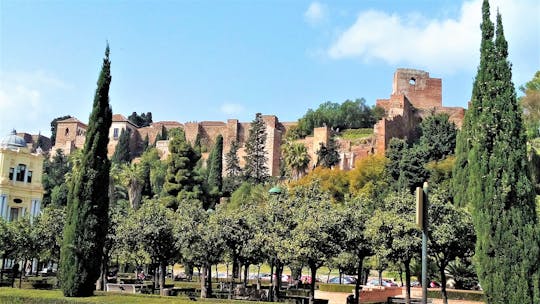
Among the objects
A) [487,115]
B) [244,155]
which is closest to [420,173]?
[487,115]

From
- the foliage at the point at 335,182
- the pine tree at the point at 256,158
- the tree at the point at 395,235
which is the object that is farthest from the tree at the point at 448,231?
the pine tree at the point at 256,158

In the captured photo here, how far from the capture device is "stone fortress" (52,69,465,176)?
266 ft

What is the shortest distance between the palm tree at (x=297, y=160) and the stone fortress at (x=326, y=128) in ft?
16.5

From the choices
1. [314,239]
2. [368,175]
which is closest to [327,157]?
[368,175]

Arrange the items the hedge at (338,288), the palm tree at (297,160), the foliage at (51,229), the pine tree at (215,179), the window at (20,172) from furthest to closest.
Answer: the palm tree at (297,160)
the pine tree at (215,179)
the window at (20,172)
the hedge at (338,288)
the foliage at (51,229)

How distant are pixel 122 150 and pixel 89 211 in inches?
3554

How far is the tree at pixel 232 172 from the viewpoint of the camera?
79.2 m

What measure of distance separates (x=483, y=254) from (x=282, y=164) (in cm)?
7945

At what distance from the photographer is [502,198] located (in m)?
15.3

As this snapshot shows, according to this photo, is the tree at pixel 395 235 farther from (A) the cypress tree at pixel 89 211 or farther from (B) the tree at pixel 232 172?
(B) the tree at pixel 232 172

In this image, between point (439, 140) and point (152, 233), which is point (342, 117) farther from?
point (152, 233)

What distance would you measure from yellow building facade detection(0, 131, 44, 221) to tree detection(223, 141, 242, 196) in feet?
102

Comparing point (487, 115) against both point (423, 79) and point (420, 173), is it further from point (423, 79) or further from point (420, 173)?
point (423, 79)

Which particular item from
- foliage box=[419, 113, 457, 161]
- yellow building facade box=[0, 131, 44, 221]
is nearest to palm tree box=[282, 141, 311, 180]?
foliage box=[419, 113, 457, 161]
